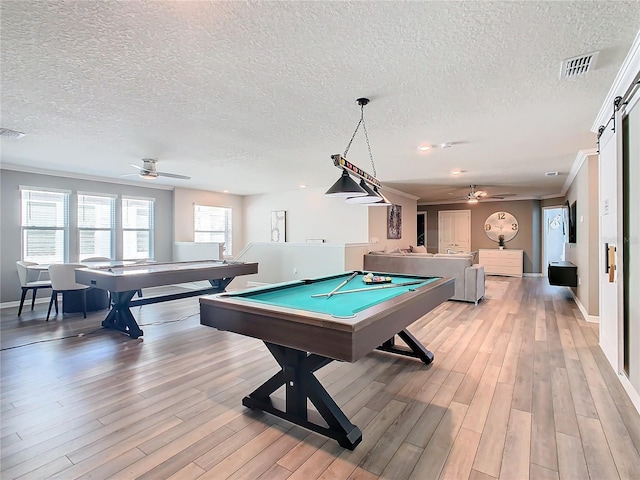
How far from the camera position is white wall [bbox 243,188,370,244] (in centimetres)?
763

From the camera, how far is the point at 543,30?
6.16 feet

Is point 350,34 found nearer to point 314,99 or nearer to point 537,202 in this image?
point 314,99

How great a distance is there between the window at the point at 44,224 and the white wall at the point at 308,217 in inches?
175

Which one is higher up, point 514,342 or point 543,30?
point 543,30

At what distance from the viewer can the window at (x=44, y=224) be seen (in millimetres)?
5699

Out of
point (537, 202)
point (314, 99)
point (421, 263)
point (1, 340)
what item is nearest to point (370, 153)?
point (314, 99)

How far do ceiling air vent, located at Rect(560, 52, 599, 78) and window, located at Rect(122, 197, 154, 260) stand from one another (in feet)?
25.3

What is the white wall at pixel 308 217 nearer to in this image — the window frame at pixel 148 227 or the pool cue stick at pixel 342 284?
the window frame at pixel 148 227

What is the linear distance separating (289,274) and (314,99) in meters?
4.48

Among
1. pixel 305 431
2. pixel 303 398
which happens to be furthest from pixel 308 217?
pixel 305 431

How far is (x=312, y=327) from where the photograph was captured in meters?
1.65

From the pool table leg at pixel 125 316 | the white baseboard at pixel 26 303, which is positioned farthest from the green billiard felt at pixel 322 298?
the white baseboard at pixel 26 303

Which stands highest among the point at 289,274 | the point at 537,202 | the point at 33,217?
the point at 537,202

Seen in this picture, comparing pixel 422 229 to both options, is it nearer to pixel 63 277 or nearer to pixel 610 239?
pixel 610 239
